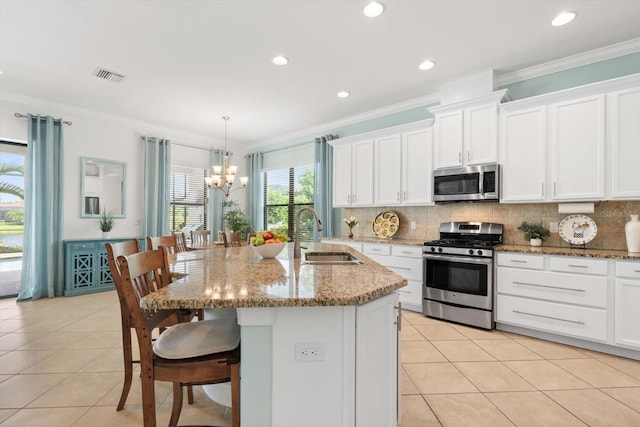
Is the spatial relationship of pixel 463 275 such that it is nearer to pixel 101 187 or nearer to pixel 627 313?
pixel 627 313

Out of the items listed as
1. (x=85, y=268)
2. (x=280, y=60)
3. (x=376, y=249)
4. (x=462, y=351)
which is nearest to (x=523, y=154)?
(x=376, y=249)

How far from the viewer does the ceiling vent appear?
380cm

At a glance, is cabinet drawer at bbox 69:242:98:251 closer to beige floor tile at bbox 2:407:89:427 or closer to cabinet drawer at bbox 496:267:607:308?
beige floor tile at bbox 2:407:89:427

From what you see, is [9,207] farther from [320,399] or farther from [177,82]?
[320,399]

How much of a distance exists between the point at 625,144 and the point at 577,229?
0.91 meters

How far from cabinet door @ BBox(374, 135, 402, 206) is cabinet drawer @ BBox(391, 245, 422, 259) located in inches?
26.7

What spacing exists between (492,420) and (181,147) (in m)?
6.50

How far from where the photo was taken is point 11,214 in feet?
15.9

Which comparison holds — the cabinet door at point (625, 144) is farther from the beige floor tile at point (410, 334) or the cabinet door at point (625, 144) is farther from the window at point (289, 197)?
the window at point (289, 197)

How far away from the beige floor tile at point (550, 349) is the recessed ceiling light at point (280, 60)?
A: 3.82 m

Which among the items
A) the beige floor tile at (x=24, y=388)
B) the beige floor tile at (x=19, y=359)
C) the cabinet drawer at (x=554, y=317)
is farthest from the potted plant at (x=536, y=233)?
the beige floor tile at (x=19, y=359)

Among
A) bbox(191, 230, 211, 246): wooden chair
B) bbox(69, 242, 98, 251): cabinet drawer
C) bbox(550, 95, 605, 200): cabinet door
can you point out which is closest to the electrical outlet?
bbox(550, 95, 605, 200): cabinet door

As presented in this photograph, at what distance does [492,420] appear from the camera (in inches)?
76.1

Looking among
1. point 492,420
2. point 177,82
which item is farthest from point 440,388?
point 177,82
